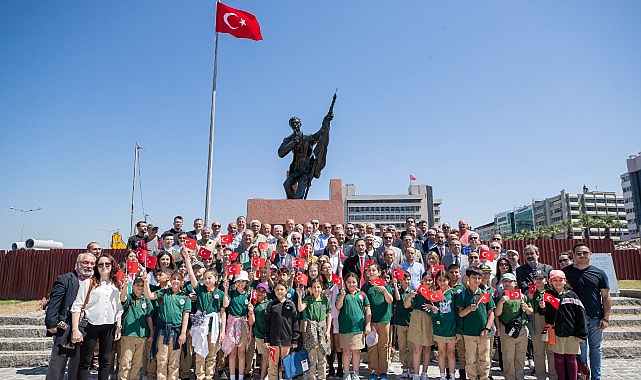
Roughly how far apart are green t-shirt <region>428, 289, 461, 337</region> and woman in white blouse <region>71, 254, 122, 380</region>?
4.25 metres

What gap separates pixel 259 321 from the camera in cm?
601

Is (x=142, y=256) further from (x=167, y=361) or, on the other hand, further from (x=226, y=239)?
(x=167, y=361)

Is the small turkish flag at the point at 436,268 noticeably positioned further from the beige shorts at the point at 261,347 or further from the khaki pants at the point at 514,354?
the beige shorts at the point at 261,347

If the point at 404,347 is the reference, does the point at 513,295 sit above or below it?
above

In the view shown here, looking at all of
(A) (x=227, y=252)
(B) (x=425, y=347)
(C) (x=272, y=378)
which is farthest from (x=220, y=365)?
(B) (x=425, y=347)

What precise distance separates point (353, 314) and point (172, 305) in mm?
2576

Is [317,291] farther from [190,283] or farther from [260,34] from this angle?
[260,34]

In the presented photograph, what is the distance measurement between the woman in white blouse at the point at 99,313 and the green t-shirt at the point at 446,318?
425 centimetres

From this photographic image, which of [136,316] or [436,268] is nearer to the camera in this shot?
[136,316]

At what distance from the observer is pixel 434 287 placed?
6297 millimetres

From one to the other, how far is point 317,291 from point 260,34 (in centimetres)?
1019

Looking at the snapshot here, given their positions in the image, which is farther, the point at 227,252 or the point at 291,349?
the point at 227,252

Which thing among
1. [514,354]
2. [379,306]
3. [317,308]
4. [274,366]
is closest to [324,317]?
[317,308]

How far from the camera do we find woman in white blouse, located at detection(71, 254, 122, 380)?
16.2 feet
